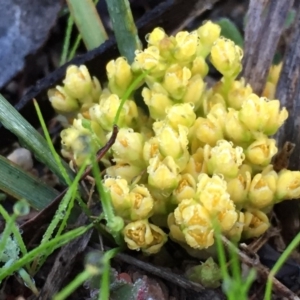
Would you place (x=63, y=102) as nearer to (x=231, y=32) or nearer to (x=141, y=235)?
(x=141, y=235)

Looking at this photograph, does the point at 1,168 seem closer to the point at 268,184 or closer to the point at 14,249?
the point at 14,249

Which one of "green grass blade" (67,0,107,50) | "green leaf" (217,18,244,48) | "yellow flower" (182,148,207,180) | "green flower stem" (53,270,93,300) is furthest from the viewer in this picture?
"green leaf" (217,18,244,48)

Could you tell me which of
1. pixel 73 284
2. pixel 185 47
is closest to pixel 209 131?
pixel 185 47

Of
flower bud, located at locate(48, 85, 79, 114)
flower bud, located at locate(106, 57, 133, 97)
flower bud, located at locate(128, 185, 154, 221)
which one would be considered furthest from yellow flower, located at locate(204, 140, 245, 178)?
flower bud, located at locate(48, 85, 79, 114)

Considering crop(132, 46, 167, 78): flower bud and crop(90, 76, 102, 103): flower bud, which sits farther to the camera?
crop(90, 76, 102, 103): flower bud

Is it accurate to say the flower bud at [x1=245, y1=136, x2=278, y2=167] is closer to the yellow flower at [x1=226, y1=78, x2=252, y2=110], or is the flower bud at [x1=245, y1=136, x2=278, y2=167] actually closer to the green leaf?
the yellow flower at [x1=226, y1=78, x2=252, y2=110]

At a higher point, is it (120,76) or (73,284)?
(120,76)

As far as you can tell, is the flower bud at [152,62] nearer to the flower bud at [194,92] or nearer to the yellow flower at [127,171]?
the flower bud at [194,92]
